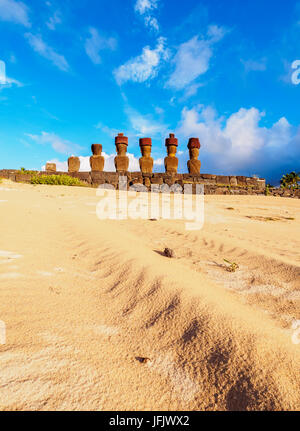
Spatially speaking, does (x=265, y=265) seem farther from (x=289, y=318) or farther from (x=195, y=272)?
(x=289, y=318)

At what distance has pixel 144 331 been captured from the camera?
3.34 ft

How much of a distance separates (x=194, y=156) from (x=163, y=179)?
2.32 m

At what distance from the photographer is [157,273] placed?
1.53 metres

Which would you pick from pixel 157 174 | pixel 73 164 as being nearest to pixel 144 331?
pixel 157 174

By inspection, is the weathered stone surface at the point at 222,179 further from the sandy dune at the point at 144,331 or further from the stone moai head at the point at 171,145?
the sandy dune at the point at 144,331

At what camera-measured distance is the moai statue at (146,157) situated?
460 inches

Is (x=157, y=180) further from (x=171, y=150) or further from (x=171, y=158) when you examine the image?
(x=171, y=150)

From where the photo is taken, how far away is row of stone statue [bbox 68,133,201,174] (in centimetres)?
1165

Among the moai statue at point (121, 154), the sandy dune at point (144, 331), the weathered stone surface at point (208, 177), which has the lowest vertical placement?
the sandy dune at point (144, 331)

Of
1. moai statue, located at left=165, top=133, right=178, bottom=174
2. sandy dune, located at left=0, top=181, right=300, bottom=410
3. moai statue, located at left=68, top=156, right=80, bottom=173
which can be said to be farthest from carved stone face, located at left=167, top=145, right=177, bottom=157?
sandy dune, located at left=0, top=181, right=300, bottom=410

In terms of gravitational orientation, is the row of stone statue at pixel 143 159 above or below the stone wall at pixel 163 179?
above

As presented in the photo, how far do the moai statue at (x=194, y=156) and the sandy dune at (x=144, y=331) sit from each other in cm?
1033

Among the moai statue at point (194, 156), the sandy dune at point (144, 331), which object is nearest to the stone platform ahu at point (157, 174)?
the moai statue at point (194, 156)
